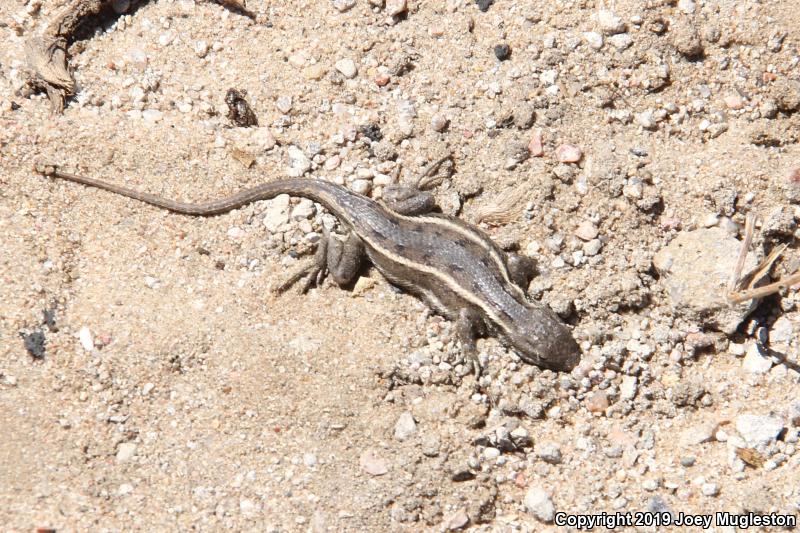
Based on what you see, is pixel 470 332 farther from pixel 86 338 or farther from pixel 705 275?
pixel 86 338

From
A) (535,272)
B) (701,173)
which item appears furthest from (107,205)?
(701,173)

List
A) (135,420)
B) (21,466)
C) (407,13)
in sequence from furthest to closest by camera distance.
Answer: (407,13), (135,420), (21,466)

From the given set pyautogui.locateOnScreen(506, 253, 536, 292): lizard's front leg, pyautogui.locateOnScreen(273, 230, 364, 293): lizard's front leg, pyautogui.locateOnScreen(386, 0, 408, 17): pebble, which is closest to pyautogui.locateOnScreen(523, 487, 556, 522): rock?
pyautogui.locateOnScreen(506, 253, 536, 292): lizard's front leg

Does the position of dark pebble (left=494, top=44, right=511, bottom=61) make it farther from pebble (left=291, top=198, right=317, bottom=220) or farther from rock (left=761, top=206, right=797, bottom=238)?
rock (left=761, top=206, right=797, bottom=238)

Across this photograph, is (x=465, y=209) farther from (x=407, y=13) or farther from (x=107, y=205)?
(x=107, y=205)

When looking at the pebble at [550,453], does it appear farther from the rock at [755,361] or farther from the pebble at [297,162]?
the pebble at [297,162]

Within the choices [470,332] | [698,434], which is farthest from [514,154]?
[698,434]
